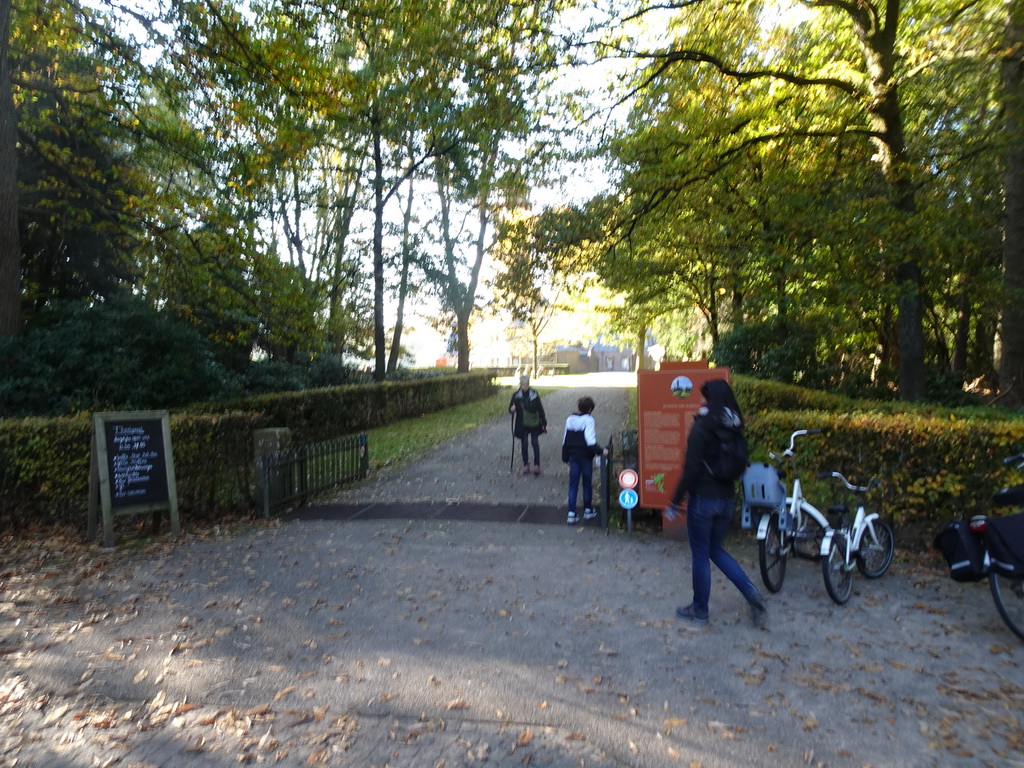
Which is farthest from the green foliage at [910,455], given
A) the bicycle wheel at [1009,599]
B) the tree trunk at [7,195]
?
the tree trunk at [7,195]

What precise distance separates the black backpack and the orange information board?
2619 millimetres

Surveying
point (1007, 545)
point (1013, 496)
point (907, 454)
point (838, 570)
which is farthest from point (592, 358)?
point (1007, 545)

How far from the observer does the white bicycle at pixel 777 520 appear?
5.96 meters

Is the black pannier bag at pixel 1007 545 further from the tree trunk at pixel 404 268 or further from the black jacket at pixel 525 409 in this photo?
the tree trunk at pixel 404 268

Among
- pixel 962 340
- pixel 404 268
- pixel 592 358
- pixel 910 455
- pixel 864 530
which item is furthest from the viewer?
pixel 592 358

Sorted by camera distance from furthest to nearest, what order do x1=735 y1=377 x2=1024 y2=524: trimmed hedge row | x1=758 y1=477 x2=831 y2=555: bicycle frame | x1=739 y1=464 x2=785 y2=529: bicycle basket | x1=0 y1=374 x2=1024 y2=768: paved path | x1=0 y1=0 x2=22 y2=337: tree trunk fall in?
x1=0 y1=0 x2=22 y2=337: tree trunk, x1=735 y1=377 x2=1024 y2=524: trimmed hedge row, x1=739 y1=464 x2=785 y2=529: bicycle basket, x1=758 y1=477 x2=831 y2=555: bicycle frame, x1=0 y1=374 x2=1024 y2=768: paved path

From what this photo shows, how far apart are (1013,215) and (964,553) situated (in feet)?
32.8

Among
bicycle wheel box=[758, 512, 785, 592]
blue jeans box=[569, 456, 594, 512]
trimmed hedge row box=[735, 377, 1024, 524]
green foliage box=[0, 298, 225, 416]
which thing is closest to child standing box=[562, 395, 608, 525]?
blue jeans box=[569, 456, 594, 512]

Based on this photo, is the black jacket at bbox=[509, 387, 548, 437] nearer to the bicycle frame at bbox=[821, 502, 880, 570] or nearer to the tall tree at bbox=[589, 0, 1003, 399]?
the tall tree at bbox=[589, 0, 1003, 399]

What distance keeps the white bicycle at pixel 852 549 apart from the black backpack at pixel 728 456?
1.11m

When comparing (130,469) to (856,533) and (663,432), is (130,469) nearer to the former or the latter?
(663,432)

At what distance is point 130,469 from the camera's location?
8016 mm

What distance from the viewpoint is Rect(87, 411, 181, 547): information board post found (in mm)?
7797

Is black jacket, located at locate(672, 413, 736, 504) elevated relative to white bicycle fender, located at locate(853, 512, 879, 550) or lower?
elevated
